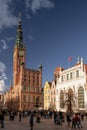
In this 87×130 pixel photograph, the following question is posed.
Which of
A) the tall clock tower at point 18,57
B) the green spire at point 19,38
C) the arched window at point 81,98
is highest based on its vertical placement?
the green spire at point 19,38

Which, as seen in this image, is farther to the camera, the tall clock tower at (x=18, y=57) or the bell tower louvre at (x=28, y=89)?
the tall clock tower at (x=18, y=57)

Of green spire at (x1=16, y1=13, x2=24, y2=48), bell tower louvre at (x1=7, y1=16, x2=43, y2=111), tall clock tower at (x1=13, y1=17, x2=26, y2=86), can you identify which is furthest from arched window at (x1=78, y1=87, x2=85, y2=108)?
green spire at (x1=16, y1=13, x2=24, y2=48)

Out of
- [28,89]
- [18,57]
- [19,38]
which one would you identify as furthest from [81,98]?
[19,38]

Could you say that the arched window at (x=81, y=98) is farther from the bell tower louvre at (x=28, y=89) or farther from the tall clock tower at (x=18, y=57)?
the tall clock tower at (x=18, y=57)

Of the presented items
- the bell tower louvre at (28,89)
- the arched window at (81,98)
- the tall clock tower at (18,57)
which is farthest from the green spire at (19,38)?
the arched window at (81,98)

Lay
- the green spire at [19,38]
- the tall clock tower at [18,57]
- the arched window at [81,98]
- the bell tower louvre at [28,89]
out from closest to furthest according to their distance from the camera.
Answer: the arched window at [81,98] < the bell tower louvre at [28,89] < the tall clock tower at [18,57] < the green spire at [19,38]

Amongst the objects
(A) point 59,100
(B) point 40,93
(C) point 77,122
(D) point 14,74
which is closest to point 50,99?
(A) point 59,100

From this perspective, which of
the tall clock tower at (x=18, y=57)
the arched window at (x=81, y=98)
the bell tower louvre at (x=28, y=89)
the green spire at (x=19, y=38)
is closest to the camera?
the arched window at (x=81, y=98)

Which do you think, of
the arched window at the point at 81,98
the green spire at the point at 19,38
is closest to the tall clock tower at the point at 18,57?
the green spire at the point at 19,38

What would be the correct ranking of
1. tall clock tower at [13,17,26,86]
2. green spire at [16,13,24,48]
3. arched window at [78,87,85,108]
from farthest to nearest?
green spire at [16,13,24,48] < tall clock tower at [13,17,26,86] < arched window at [78,87,85,108]

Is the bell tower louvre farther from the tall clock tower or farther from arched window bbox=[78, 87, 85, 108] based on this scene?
arched window bbox=[78, 87, 85, 108]

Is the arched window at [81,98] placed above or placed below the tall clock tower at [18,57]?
below

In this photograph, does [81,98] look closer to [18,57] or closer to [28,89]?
[28,89]

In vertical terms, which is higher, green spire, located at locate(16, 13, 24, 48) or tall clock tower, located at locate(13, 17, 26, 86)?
green spire, located at locate(16, 13, 24, 48)
